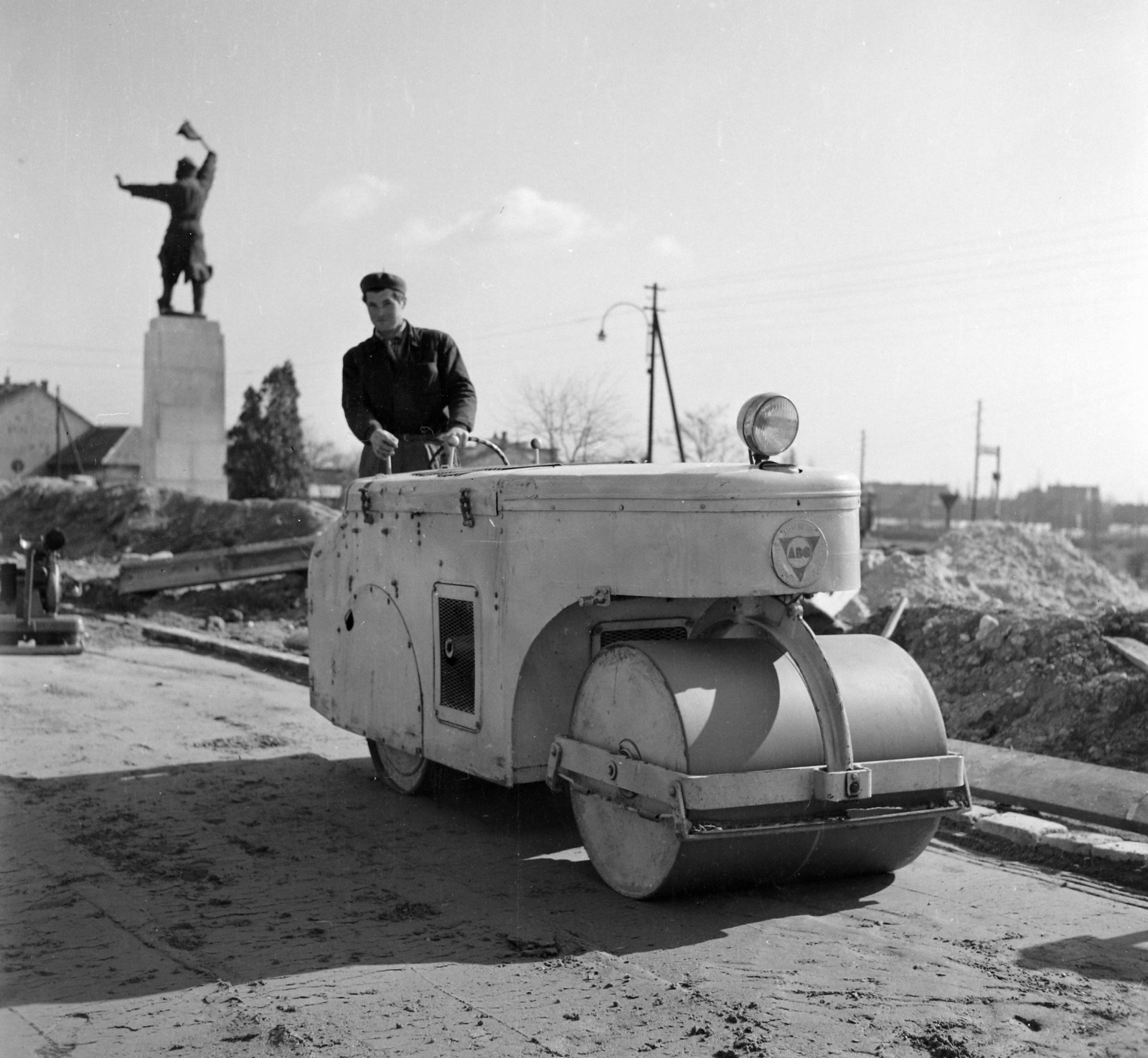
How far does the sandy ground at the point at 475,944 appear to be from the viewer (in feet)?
11.9

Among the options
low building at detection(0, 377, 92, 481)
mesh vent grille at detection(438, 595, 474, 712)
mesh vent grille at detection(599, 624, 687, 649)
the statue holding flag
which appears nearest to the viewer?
mesh vent grille at detection(599, 624, 687, 649)

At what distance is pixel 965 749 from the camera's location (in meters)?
7.08

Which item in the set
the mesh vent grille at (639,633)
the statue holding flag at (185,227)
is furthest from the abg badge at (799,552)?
the statue holding flag at (185,227)

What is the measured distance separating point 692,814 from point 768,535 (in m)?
0.98

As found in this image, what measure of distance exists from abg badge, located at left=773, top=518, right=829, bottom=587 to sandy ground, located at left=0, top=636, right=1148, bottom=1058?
1.13m

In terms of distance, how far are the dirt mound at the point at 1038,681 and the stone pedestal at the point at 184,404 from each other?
1794cm

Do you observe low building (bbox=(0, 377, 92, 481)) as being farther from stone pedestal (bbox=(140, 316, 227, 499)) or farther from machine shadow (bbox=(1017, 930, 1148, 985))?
machine shadow (bbox=(1017, 930, 1148, 985))

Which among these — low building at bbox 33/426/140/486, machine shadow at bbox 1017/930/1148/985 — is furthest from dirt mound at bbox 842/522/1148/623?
low building at bbox 33/426/140/486

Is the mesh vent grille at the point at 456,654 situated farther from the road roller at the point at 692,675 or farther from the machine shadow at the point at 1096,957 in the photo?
the machine shadow at the point at 1096,957

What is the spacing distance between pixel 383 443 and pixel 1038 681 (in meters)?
4.21

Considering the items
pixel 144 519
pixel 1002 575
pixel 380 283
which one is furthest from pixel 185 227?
pixel 380 283

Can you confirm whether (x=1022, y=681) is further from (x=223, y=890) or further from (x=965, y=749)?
(x=223, y=890)

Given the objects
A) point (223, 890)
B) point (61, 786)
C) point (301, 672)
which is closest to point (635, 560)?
point (223, 890)

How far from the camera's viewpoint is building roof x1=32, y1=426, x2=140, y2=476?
195 feet
